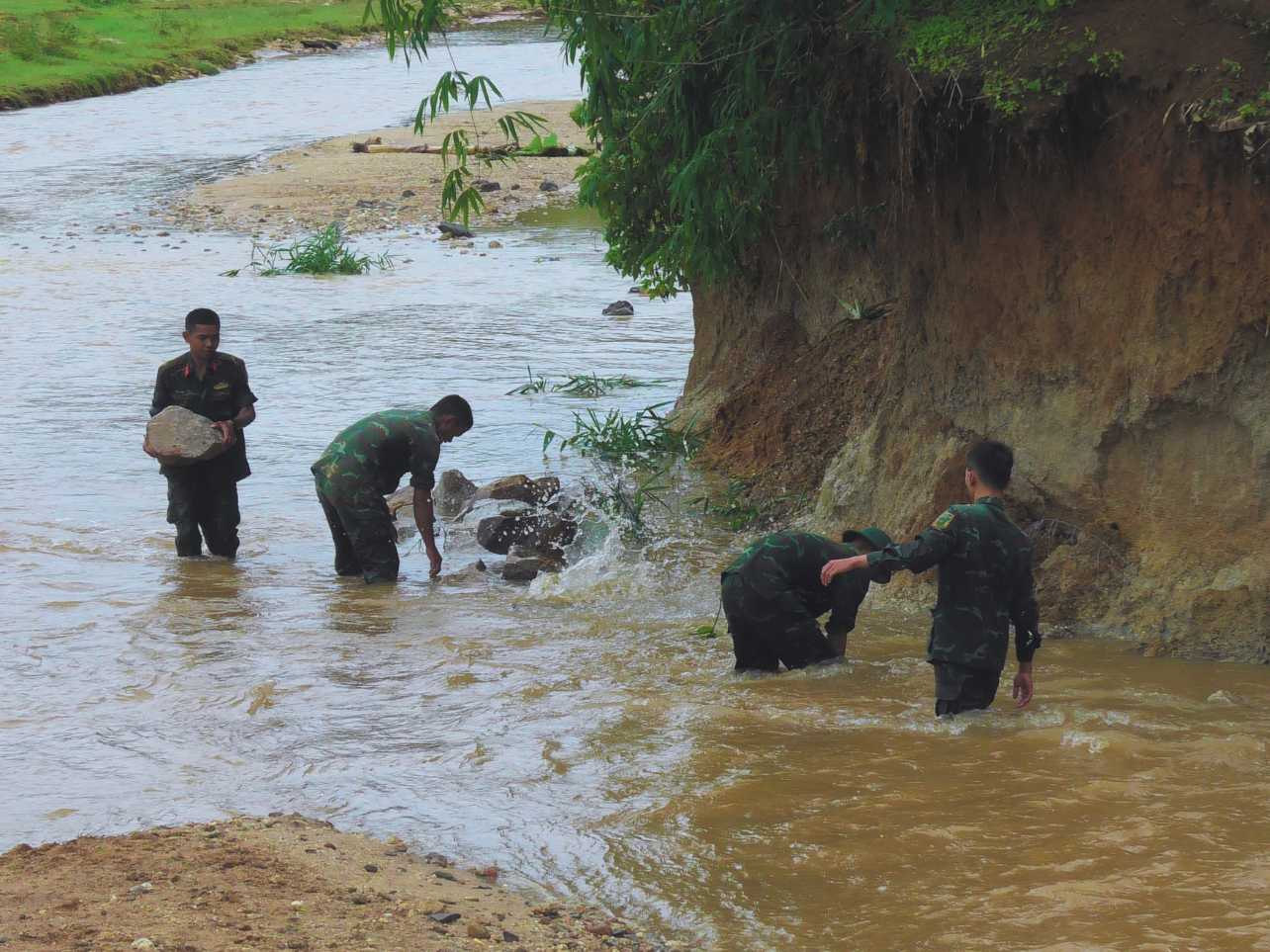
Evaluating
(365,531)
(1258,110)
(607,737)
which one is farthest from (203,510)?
(1258,110)

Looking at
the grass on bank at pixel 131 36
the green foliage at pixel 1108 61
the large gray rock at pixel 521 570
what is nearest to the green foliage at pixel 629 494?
the large gray rock at pixel 521 570

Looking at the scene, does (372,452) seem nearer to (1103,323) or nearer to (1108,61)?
(1103,323)

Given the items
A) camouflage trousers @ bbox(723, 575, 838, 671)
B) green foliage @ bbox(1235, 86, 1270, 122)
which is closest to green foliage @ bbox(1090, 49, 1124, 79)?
green foliage @ bbox(1235, 86, 1270, 122)

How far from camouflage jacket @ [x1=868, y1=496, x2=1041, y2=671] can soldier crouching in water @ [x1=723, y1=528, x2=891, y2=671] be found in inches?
30.4

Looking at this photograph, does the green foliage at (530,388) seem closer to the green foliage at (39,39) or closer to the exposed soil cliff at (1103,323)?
the exposed soil cliff at (1103,323)

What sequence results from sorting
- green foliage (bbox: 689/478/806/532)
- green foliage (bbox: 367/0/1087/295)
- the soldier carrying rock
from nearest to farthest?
green foliage (bbox: 367/0/1087/295) < the soldier carrying rock < green foliage (bbox: 689/478/806/532)

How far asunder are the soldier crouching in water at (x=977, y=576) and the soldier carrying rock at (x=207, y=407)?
189 inches

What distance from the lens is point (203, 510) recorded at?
997cm

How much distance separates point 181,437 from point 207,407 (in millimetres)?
303

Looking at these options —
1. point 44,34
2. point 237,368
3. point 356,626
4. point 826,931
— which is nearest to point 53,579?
point 237,368

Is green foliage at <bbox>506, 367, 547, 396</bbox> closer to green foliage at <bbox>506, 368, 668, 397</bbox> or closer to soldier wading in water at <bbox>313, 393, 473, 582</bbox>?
green foliage at <bbox>506, 368, 668, 397</bbox>

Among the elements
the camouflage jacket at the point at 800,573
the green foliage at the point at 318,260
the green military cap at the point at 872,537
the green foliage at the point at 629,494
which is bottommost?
the green foliage at the point at 629,494

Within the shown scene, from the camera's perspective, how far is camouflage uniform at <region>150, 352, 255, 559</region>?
9.51 metres

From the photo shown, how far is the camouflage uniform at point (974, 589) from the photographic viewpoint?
5949 mm
